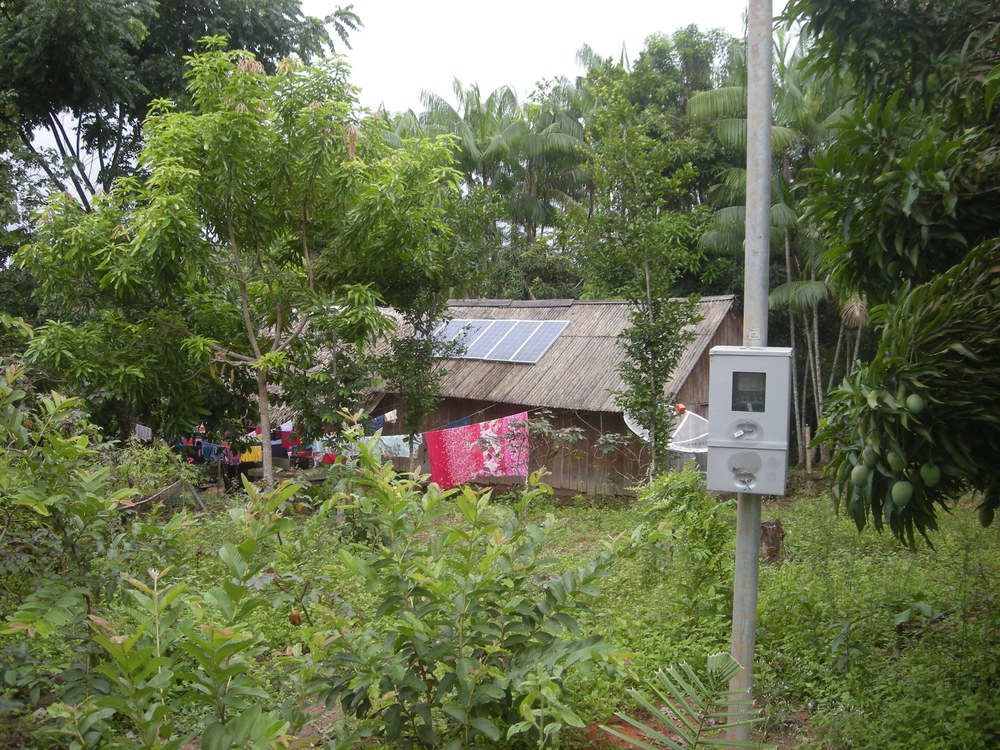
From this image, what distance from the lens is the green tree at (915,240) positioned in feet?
10.3

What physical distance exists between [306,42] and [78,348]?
8.43m

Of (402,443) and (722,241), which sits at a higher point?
(722,241)

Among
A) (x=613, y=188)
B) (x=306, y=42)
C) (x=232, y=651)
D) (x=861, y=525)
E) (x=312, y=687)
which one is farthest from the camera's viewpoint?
(x=306, y=42)

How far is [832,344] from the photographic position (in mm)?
19250

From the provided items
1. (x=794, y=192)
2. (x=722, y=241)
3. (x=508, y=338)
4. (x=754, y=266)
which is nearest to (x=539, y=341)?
(x=508, y=338)

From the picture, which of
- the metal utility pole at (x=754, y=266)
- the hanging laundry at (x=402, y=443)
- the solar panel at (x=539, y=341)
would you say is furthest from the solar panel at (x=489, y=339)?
the metal utility pole at (x=754, y=266)

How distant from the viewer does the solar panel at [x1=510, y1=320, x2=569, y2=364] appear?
15830 mm

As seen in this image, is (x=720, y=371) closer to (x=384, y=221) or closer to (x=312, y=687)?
(x=312, y=687)

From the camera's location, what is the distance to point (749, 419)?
363cm

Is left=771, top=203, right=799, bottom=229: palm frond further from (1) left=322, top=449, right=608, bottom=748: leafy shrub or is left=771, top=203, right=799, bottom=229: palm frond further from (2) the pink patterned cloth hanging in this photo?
(1) left=322, top=449, right=608, bottom=748: leafy shrub

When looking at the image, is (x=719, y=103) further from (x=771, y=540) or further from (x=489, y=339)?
(x=771, y=540)

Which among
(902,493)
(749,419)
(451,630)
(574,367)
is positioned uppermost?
(749,419)

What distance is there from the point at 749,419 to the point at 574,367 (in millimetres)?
11420

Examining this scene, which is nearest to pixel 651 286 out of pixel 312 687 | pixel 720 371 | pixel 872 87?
pixel 872 87
